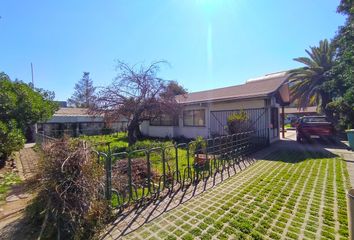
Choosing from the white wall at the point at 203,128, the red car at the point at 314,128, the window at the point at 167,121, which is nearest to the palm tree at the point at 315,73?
the red car at the point at 314,128

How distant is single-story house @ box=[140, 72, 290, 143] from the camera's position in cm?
1232

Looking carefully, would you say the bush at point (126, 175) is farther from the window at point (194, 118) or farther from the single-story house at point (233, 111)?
the window at point (194, 118)

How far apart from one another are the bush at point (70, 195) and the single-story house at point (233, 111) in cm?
947

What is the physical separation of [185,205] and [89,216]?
1.90 metres

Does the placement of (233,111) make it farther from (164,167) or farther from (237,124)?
(164,167)

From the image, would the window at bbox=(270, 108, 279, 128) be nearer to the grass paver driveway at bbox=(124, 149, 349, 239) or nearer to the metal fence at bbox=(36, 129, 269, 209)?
the metal fence at bbox=(36, 129, 269, 209)

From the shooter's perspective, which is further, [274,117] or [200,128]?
[200,128]

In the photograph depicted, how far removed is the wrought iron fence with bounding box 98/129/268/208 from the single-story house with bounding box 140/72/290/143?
3.58 m

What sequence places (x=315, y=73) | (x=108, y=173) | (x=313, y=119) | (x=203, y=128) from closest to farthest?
(x=108, y=173) < (x=313, y=119) < (x=203, y=128) < (x=315, y=73)

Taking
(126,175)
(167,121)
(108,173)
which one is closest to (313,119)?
(167,121)

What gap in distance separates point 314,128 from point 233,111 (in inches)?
192

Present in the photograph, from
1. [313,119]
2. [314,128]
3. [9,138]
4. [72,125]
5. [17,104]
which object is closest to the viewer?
[9,138]

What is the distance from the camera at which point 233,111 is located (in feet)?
44.6

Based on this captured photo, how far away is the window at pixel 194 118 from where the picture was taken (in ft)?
50.8
